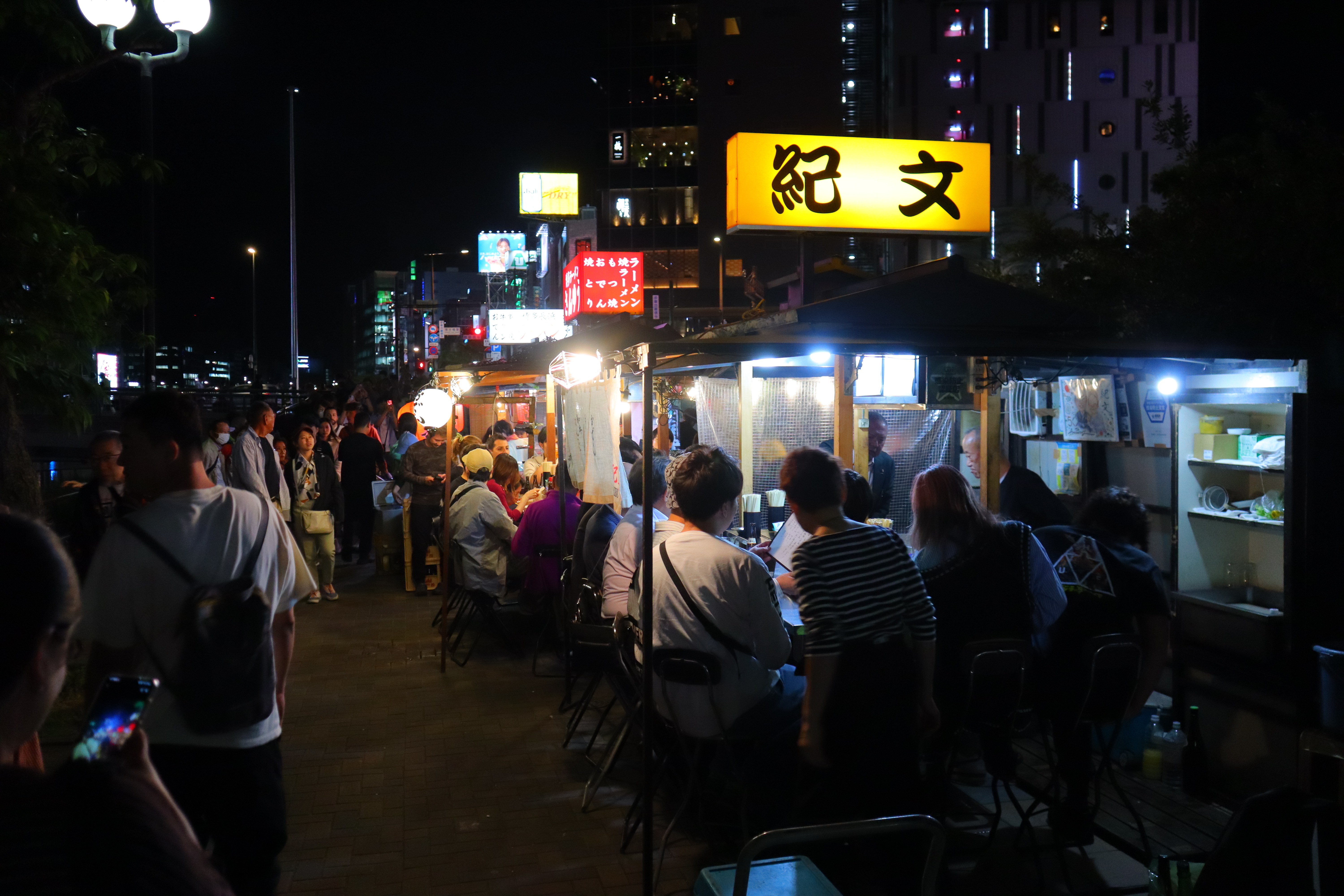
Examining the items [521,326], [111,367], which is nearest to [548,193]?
[521,326]

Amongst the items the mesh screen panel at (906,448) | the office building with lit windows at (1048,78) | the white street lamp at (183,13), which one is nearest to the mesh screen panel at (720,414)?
the mesh screen panel at (906,448)

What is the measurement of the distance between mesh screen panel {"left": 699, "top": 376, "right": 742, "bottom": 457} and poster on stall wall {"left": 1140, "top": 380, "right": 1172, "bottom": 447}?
3.21 meters

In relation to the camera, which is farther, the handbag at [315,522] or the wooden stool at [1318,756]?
the handbag at [315,522]

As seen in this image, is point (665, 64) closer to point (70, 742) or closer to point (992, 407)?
point (992, 407)

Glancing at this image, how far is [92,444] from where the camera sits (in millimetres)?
6133

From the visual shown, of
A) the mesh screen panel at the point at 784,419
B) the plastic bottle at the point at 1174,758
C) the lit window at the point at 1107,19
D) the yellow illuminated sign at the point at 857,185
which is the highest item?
the lit window at the point at 1107,19

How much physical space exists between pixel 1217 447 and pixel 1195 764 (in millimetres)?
2080

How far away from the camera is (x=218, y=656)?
8.97 feet

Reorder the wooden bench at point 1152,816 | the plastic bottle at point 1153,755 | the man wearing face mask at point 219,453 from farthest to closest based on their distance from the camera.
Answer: the man wearing face mask at point 219,453 → the plastic bottle at point 1153,755 → the wooden bench at point 1152,816

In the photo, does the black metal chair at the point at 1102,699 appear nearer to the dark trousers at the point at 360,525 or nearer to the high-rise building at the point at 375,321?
the dark trousers at the point at 360,525

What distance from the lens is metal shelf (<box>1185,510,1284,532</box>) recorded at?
17.6 ft

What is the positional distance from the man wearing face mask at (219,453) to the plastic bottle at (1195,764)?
7.85 meters

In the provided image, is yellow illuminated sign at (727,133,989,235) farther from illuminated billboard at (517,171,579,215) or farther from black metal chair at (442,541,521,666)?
illuminated billboard at (517,171,579,215)

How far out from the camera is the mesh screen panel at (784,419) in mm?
7801
